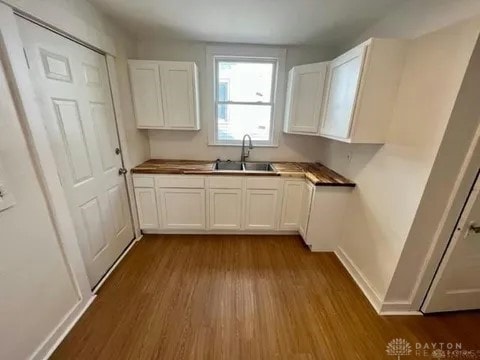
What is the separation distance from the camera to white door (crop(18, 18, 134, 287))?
1.36m

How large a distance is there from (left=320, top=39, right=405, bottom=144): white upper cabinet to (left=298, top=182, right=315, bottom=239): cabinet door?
676mm

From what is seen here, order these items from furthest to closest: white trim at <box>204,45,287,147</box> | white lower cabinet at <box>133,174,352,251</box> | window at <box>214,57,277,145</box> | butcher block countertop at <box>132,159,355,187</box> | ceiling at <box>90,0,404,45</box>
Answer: window at <box>214,57,277,145</box> → white trim at <box>204,45,287,147</box> → white lower cabinet at <box>133,174,352,251</box> → butcher block countertop at <box>132,159,355,187</box> → ceiling at <box>90,0,404,45</box>

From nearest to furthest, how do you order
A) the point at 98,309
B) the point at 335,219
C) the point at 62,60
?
the point at 62,60 < the point at 98,309 < the point at 335,219

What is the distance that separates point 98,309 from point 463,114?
2.88 meters

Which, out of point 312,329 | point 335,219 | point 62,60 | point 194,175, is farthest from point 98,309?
point 335,219

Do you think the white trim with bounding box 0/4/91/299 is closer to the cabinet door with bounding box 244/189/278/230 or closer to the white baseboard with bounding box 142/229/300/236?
the white baseboard with bounding box 142/229/300/236

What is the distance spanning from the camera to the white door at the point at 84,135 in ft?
4.48

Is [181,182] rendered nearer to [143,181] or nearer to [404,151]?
[143,181]

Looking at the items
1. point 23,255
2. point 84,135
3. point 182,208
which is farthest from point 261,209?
point 23,255

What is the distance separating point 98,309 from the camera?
65.3 inches

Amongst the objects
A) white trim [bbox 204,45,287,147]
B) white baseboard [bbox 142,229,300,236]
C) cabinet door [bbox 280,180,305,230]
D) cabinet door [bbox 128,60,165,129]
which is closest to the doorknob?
cabinet door [bbox 280,180,305,230]

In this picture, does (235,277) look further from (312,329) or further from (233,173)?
(233,173)

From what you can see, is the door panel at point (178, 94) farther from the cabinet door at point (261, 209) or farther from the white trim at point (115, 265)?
the white trim at point (115, 265)

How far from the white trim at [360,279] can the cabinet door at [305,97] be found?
4.79 ft
